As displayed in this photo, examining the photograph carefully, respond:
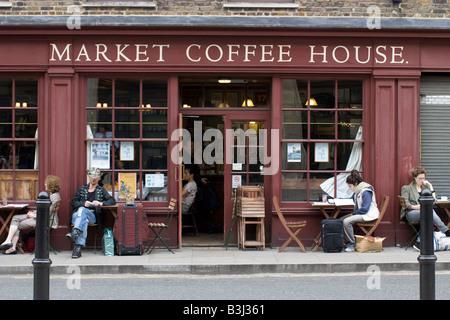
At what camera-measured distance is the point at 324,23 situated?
10.6 metres

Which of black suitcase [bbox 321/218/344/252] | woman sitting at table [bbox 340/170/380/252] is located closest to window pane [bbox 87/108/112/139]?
black suitcase [bbox 321/218/344/252]

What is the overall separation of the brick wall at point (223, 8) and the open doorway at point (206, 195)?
2.29 meters

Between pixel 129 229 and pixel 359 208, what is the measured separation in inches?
152

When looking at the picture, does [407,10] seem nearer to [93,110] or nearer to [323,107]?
[323,107]

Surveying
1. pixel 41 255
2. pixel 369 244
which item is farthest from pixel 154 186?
pixel 41 255

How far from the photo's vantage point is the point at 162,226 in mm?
10336

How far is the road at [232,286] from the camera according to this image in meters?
7.59

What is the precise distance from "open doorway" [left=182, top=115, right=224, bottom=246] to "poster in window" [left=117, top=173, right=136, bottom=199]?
1651mm

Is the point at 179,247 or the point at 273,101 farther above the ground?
the point at 273,101

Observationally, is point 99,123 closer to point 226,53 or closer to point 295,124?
point 226,53

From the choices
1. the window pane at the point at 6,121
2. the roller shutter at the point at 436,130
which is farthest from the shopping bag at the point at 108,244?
the roller shutter at the point at 436,130

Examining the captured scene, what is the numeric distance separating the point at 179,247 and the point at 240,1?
4.49m

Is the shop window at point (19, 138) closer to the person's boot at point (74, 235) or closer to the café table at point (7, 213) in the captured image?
the café table at point (7, 213)

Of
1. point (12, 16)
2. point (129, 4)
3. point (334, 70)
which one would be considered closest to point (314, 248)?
point (334, 70)
